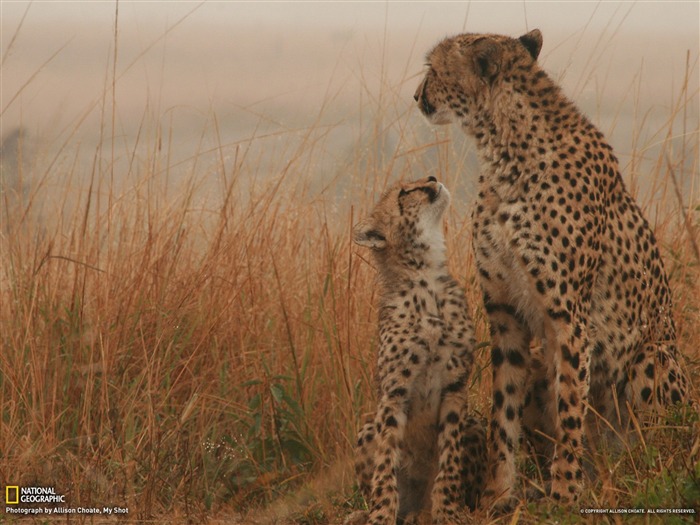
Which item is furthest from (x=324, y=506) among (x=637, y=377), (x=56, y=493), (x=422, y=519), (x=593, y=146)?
(x=593, y=146)

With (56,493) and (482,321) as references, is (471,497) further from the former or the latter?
(56,493)

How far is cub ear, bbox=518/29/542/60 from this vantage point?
12.3 feet

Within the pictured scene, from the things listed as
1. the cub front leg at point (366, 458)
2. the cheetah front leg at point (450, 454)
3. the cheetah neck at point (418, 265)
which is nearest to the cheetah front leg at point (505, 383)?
the cheetah front leg at point (450, 454)

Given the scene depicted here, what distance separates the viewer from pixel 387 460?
11.3 ft

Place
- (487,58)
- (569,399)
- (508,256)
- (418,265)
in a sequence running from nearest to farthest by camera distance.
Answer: (569,399)
(508,256)
(487,58)
(418,265)

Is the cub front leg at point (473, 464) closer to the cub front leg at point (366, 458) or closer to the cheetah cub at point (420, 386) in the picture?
the cheetah cub at point (420, 386)

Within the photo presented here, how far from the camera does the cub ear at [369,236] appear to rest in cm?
388

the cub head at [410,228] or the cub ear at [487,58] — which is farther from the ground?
the cub ear at [487,58]

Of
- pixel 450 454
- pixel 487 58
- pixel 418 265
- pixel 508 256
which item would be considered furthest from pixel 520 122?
pixel 450 454

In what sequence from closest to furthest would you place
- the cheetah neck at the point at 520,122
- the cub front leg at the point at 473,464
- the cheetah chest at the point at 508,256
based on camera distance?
1. the cheetah chest at the point at 508,256
2. the cheetah neck at the point at 520,122
3. the cub front leg at the point at 473,464

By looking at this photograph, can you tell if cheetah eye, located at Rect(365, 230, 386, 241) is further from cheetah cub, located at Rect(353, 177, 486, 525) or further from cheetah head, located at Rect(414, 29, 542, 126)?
cheetah head, located at Rect(414, 29, 542, 126)

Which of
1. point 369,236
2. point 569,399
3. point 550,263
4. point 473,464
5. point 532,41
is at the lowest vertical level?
point 473,464

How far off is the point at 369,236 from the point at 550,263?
76cm

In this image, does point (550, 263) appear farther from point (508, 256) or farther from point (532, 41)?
point (532, 41)
